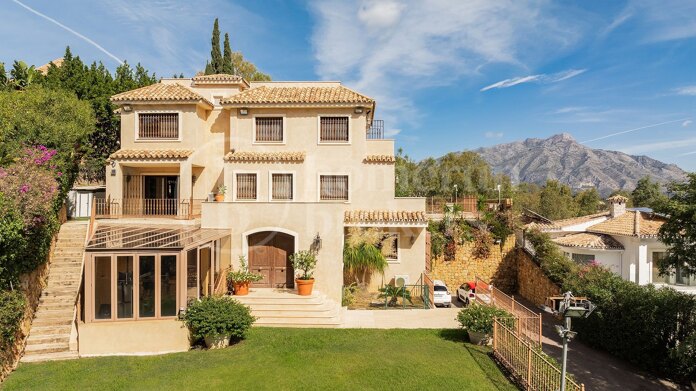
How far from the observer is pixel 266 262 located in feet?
59.8

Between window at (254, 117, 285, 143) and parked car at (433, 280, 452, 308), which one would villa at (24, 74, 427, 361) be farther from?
parked car at (433, 280, 452, 308)

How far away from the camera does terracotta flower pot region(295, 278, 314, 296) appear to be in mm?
16344

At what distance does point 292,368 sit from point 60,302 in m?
10.1

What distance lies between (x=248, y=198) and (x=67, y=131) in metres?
8.92

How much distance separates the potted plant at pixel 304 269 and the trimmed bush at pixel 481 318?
6.68m

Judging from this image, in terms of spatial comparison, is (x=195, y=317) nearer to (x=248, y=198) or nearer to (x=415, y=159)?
(x=248, y=198)

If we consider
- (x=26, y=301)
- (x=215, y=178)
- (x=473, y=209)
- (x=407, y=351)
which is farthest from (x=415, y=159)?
(x=26, y=301)

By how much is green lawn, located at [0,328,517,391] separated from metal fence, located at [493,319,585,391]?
1.59 ft

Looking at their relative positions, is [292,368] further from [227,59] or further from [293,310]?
[227,59]

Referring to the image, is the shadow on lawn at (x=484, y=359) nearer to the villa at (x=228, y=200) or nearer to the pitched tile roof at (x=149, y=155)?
the villa at (x=228, y=200)

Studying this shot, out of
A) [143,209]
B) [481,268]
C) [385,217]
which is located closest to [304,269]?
[385,217]

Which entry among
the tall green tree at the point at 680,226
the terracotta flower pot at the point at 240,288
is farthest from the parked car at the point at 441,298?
the terracotta flower pot at the point at 240,288

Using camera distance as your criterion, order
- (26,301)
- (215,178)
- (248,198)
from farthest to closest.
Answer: (215,178)
(248,198)
(26,301)

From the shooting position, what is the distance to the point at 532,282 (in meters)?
23.3
